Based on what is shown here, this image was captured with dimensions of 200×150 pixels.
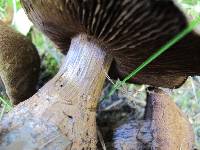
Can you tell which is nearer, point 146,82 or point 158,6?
point 158,6

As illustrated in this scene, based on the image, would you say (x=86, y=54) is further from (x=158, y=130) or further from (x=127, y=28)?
(x=158, y=130)

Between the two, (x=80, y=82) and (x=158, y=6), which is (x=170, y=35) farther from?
(x=80, y=82)

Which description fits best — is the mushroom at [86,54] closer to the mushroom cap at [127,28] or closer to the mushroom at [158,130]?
the mushroom cap at [127,28]

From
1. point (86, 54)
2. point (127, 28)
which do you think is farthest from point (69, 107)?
point (127, 28)

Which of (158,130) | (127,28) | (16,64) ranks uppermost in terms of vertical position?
(127,28)

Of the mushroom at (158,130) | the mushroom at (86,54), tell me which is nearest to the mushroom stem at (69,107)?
the mushroom at (86,54)

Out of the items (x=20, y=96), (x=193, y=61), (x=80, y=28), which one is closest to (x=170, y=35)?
(x=193, y=61)
